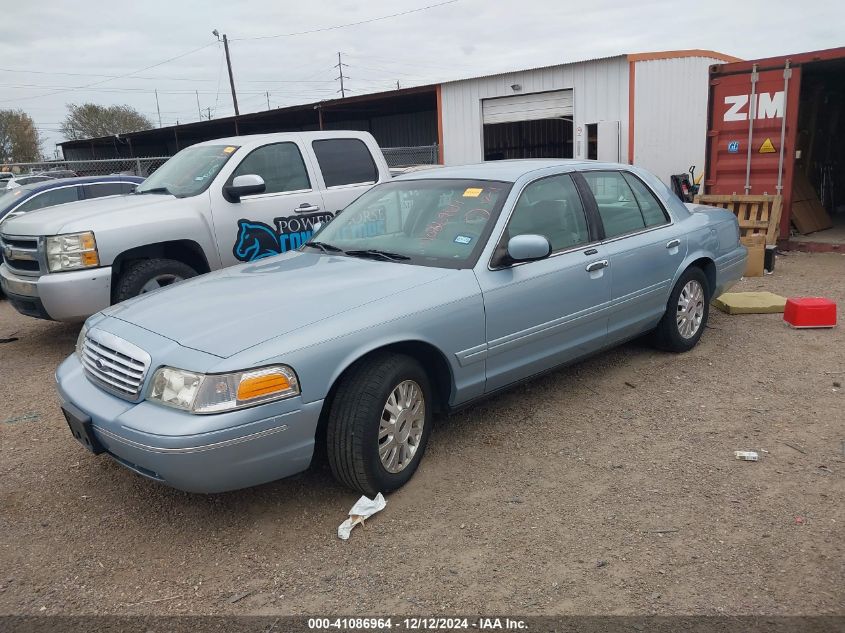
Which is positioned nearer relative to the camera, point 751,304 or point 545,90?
point 751,304

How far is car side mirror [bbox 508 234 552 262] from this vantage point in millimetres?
Answer: 3707

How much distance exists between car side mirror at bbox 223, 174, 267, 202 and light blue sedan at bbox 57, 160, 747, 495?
145cm

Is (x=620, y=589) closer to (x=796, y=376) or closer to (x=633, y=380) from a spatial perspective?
(x=633, y=380)

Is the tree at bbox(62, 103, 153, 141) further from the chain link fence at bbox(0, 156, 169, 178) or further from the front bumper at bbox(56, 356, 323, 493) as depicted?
the front bumper at bbox(56, 356, 323, 493)

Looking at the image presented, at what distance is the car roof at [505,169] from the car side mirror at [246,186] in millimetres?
1686

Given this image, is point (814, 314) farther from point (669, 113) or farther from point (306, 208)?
point (669, 113)

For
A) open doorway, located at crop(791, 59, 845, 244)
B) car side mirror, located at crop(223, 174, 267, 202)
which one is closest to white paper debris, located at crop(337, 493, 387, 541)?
car side mirror, located at crop(223, 174, 267, 202)

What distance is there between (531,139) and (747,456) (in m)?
20.6

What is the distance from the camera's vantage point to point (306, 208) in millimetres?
6527

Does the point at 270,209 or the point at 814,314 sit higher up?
the point at 270,209

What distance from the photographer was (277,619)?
263 cm

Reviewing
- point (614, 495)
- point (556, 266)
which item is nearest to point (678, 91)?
point (556, 266)

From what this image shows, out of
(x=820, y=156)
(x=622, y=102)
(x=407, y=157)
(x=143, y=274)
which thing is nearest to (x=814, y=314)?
(x=143, y=274)

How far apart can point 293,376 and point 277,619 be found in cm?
98
